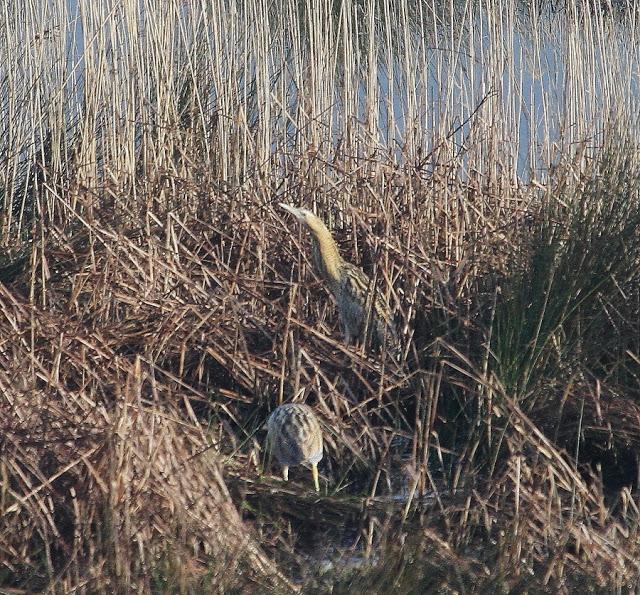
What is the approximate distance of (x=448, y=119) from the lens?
5184 mm

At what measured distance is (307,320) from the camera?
4.23 metres

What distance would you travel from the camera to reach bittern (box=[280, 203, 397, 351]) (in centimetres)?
390

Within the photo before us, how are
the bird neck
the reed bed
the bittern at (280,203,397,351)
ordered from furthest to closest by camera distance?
the bird neck, the bittern at (280,203,397,351), the reed bed

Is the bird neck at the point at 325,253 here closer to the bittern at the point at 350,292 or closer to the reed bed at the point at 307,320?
the bittern at the point at 350,292

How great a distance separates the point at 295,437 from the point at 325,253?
102 cm

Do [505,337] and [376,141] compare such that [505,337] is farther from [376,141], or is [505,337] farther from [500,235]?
[376,141]

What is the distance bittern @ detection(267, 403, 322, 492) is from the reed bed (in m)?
0.10

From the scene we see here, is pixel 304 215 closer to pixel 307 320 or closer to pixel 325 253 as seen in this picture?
pixel 325 253

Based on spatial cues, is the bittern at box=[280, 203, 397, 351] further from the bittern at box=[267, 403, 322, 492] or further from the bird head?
the bittern at box=[267, 403, 322, 492]

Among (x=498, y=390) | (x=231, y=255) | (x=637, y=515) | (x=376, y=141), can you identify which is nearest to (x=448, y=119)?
(x=376, y=141)

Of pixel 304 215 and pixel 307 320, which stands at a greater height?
pixel 304 215

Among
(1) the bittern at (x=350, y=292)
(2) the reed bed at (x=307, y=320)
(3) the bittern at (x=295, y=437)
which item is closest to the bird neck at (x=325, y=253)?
(1) the bittern at (x=350, y=292)

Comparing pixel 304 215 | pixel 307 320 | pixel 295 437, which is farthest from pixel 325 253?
pixel 295 437

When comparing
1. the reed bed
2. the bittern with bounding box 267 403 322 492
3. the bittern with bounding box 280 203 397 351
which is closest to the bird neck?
the bittern with bounding box 280 203 397 351
